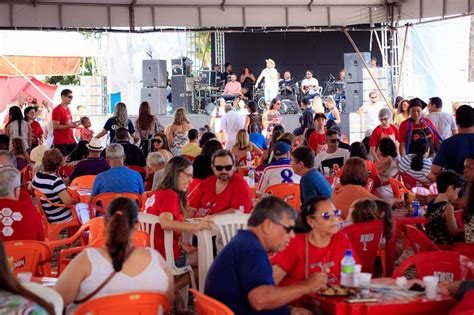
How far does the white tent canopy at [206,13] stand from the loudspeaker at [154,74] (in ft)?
14.4

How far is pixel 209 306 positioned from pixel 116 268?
0.67 meters

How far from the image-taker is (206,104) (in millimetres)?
25844

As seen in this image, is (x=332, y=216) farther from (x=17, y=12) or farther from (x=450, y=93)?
(x=450, y=93)

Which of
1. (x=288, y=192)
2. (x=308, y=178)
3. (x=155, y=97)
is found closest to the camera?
(x=308, y=178)

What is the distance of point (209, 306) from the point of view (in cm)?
381

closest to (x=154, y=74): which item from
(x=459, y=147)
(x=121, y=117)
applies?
(x=121, y=117)

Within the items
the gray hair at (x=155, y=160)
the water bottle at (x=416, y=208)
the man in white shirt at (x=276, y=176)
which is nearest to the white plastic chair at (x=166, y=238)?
the water bottle at (x=416, y=208)

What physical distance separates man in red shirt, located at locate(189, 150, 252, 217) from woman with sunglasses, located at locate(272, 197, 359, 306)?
2.20m

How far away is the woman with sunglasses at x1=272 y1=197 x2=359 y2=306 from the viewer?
4.68 metres

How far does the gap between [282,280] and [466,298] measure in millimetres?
998

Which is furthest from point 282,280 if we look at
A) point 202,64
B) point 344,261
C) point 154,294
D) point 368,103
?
point 202,64

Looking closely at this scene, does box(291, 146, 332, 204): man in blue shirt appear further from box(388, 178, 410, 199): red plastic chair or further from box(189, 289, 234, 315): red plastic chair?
box(189, 289, 234, 315): red plastic chair

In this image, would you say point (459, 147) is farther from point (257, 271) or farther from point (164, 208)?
point (257, 271)

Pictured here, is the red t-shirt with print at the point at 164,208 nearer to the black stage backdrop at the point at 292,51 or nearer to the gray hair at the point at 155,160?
the gray hair at the point at 155,160
